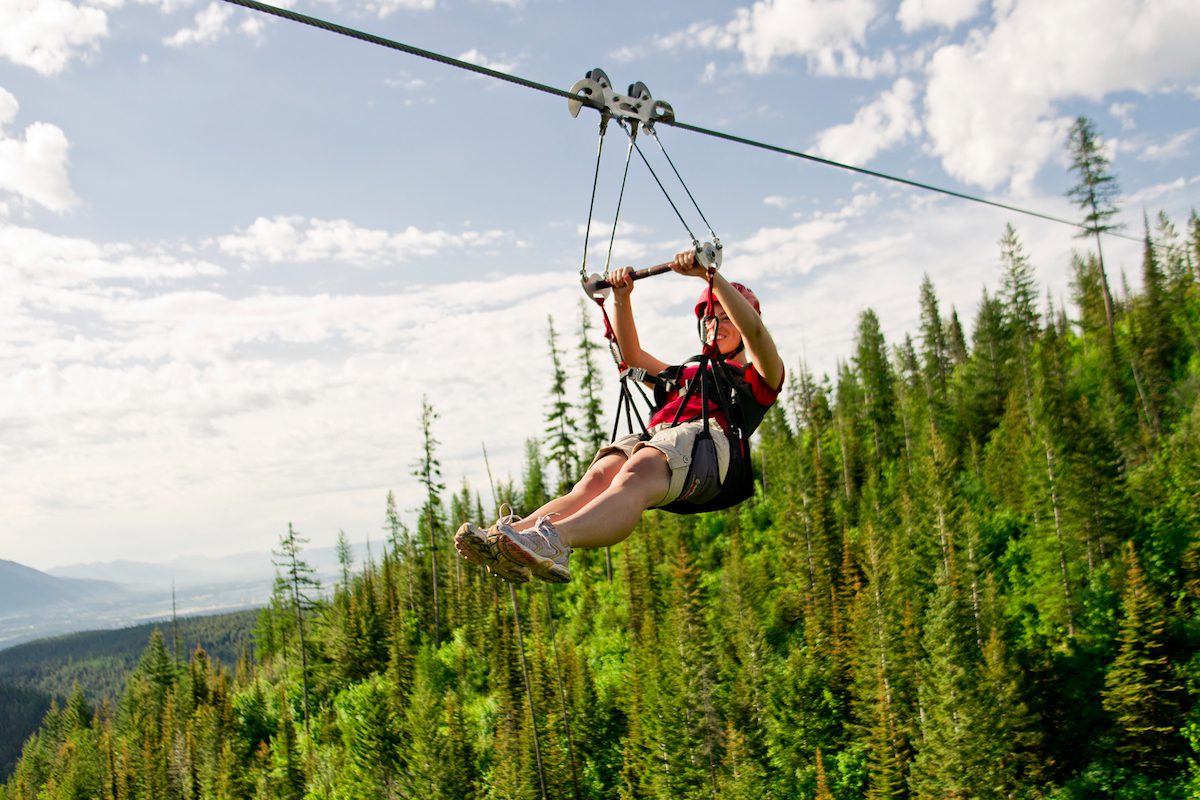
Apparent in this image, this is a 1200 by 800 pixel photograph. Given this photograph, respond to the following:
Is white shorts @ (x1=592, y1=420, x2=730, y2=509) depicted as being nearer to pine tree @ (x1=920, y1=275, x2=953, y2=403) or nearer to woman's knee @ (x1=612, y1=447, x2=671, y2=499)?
woman's knee @ (x1=612, y1=447, x2=671, y2=499)

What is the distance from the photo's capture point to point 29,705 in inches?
6826

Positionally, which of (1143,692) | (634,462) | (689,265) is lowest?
(1143,692)

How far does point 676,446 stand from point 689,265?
1.06 metres

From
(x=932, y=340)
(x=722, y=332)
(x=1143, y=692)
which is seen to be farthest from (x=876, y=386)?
(x=722, y=332)

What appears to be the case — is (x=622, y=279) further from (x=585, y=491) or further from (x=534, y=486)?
(x=534, y=486)

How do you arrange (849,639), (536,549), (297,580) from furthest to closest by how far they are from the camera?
(297,580)
(849,639)
(536,549)

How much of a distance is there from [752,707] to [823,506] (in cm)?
1309

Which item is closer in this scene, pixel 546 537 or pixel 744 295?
pixel 546 537

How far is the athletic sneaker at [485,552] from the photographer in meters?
4.25

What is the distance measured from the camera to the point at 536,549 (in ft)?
13.9

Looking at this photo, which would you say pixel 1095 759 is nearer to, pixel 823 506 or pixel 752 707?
pixel 752 707

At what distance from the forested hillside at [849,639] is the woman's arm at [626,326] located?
28231mm

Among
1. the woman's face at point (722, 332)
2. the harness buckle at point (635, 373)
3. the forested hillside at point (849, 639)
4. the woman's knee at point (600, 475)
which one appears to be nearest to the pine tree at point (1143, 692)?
the forested hillside at point (849, 639)

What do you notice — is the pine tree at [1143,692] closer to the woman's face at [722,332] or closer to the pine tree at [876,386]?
the pine tree at [876,386]
